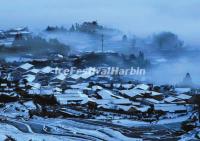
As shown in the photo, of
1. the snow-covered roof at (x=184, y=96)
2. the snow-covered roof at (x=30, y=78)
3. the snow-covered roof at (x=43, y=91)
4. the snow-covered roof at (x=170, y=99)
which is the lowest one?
the snow-covered roof at (x=170, y=99)

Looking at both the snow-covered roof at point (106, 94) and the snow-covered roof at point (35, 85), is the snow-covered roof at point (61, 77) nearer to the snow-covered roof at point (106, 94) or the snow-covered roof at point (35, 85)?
the snow-covered roof at point (35, 85)

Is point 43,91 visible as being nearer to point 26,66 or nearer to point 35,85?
point 35,85

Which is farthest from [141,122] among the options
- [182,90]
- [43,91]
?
[182,90]

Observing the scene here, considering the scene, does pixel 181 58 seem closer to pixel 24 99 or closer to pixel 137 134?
pixel 24 99

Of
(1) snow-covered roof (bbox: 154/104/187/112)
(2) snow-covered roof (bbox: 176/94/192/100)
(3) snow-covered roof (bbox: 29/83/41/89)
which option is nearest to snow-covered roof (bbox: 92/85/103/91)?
(3) snow-covered roof (bbox: 29/83/41/89)

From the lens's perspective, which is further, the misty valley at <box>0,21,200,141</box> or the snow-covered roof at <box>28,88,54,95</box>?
the snow-covered roof at <box>28,88,54,95</box>

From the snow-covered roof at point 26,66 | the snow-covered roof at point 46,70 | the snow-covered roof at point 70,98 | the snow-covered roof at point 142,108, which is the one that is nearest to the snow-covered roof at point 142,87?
the snow-covered roof at point 70,98

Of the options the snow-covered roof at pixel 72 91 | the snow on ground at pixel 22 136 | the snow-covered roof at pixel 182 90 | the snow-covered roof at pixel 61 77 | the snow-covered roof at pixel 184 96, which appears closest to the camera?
the snow on ground at pixel 22 136

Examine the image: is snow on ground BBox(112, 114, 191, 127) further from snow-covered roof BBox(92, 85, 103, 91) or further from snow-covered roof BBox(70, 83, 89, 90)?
snow-covered roof BBox(70, 83, 89, 90)

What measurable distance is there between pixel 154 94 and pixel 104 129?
372 inches

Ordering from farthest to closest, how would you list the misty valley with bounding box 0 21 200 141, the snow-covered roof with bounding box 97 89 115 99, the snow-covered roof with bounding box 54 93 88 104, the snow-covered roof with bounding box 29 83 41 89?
the snow-covered roof with bounding box 29 83 41 89, the snow-covered roof with bounding box 97 89 115 99, the snow-covered roof with bounding box 54 93 88 104, the misty valley with bounding box 0 21 200 141

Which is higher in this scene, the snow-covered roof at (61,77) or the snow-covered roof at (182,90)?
the snow-covered roof at (61,77)

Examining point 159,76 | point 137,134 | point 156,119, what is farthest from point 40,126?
point 159,76

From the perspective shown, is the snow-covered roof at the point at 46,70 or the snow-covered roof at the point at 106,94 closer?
the snow-covered roof at the point at 106,94
